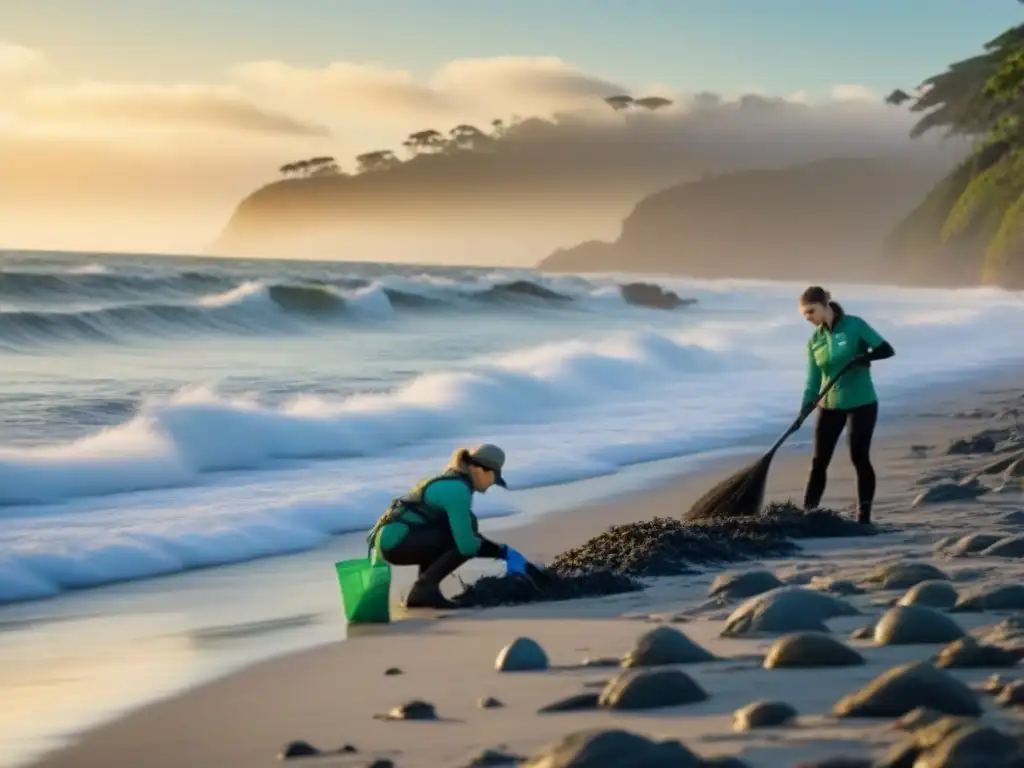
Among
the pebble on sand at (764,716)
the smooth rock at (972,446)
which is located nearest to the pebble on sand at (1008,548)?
the pebble on sand at (764,716)

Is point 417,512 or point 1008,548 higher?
point 417,512

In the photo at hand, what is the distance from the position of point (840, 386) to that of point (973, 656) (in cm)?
485

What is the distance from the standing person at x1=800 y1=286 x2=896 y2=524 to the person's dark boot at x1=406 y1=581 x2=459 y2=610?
3126 mm

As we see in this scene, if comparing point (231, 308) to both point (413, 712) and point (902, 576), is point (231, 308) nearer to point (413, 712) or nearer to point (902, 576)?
point (902, 576)

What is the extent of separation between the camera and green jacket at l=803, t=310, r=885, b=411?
9844 mm

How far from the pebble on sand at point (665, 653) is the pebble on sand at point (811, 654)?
0.98 ft

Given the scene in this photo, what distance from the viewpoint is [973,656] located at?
534 cm

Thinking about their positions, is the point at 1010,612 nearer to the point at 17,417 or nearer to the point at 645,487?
the point at 645,487

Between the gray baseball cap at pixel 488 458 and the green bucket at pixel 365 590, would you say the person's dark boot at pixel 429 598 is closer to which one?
the green bucket at pixel 365 590

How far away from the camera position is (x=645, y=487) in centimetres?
1297

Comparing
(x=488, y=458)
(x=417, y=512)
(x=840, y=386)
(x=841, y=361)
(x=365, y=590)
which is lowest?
(x=365, y=590)

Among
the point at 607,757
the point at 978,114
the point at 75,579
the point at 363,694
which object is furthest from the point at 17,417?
the point at 978,114

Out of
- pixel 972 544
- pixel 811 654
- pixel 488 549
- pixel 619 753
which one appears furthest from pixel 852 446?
pixel 619 753

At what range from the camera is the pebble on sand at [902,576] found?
7477mm
